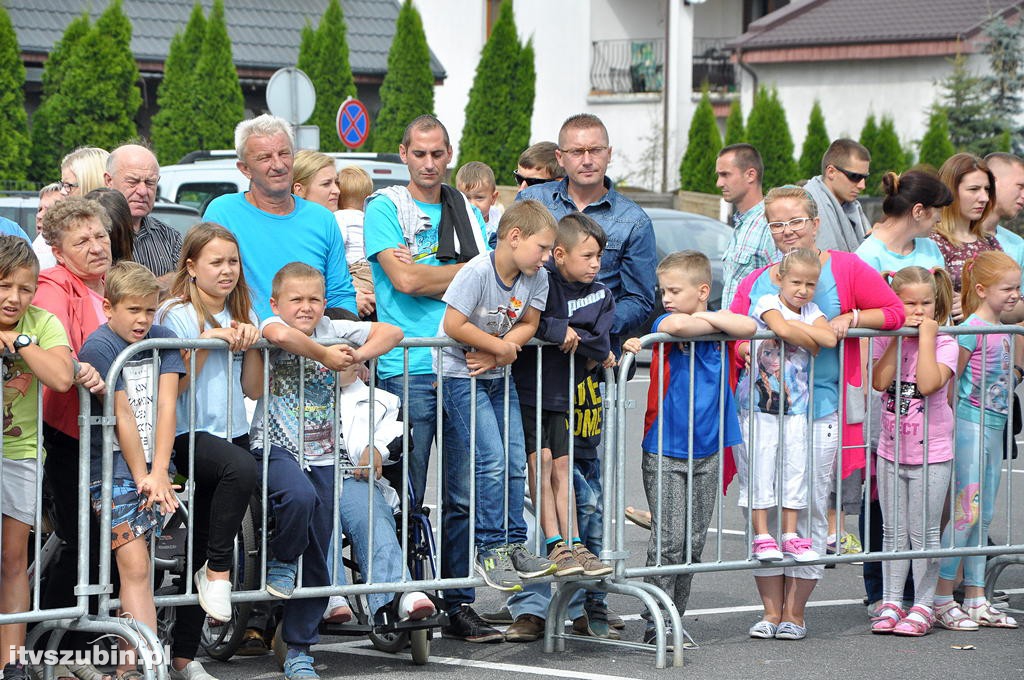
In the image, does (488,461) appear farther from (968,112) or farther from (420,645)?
(968,112)

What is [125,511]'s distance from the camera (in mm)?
5570

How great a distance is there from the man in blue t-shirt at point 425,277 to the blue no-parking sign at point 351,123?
14614 mm

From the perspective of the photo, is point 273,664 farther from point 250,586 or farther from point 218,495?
point 218,495

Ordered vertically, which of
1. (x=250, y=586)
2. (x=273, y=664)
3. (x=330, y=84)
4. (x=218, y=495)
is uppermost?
(x=330, y=84)

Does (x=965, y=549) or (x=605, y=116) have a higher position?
(x=605, y=116)

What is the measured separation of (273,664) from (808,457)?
242cm

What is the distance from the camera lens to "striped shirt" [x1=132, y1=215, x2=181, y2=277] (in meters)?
6.83

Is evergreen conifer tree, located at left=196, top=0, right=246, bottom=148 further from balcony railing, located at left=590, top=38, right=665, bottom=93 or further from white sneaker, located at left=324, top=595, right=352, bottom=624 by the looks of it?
white sneaker, located at left=324, top=595, right=352, bottom=624

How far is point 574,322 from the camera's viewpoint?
6.52 metres

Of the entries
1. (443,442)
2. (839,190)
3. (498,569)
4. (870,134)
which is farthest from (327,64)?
(498,569)

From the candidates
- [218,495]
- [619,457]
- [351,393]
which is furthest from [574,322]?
[218,495]

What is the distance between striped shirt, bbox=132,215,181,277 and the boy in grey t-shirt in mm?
1386

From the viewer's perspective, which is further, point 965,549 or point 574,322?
point 965,549

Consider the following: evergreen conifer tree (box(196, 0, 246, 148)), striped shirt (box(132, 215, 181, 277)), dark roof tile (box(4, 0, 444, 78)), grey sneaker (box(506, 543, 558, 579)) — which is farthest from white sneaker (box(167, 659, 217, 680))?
dark roof tile (box(4, 0, 444, 78))
